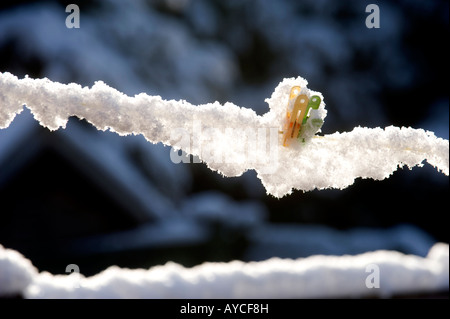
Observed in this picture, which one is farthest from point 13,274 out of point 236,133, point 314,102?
point 314,102

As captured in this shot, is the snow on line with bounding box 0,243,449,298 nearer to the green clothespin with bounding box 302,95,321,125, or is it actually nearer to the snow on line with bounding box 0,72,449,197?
the snow on line with bounding box 0,72,449,197

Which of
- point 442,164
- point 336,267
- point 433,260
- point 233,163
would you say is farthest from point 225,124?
point 433,260

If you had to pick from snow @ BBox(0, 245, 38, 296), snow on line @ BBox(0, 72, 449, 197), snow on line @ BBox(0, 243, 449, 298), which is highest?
snow on line @ BBox(0, 72, 449, 197)

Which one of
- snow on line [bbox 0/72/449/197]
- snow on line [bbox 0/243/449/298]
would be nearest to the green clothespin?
snow on line [bbox 0/72/449/197]

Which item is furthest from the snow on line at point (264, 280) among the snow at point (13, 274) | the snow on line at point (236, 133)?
the snow on line at point (236, 133)

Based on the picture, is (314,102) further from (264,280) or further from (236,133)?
(264,280)

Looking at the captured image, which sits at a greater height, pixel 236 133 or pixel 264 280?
pixel 236 133

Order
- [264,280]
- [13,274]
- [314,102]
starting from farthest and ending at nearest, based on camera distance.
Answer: [264,280] → [13,274] → [314,102]
